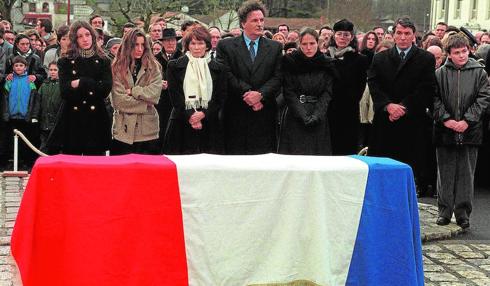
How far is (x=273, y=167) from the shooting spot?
5.57 m

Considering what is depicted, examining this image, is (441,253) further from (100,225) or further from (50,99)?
(50,99)

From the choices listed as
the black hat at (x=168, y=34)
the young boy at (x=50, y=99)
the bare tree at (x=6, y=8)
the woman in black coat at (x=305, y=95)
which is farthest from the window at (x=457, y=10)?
the woman in black coat at (x=305, y=95)

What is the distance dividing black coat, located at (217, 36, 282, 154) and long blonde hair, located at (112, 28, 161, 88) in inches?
29.8

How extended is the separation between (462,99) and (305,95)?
5.74 ft

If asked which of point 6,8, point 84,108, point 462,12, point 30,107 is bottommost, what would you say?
point 30,107

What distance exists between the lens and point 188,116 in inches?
328

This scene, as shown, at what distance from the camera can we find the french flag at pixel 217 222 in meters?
5.14

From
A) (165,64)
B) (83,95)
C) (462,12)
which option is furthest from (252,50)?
(462,12)

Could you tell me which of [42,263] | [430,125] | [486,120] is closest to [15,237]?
[42,263]

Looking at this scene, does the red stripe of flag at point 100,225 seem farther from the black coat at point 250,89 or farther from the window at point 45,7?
the window at point 45,7

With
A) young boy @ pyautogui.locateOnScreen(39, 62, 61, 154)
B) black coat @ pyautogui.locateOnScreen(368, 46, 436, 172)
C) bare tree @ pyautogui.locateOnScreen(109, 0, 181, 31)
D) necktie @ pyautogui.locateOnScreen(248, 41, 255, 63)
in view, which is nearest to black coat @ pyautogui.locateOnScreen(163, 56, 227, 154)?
necktie @ pyautogui.locateOnScreen(248, 41, 255, 63)

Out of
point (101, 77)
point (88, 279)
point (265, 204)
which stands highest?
point (101, 77)

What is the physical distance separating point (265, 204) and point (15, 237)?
1.68 metres

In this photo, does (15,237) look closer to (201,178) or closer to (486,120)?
(201,178)
